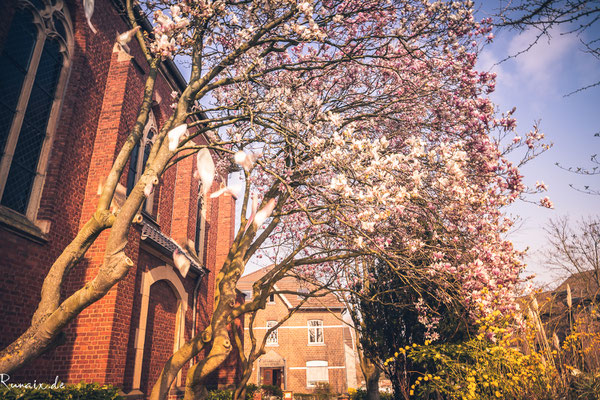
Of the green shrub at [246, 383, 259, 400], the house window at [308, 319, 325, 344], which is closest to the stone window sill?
the green shrub at [246, 383, 259, 400]

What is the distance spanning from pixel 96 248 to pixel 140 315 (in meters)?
2.55

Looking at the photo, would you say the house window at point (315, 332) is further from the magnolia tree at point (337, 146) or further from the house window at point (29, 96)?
the house window at point (29, 96)

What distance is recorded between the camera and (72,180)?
7859 millimetres

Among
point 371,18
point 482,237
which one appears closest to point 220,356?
point 482,237

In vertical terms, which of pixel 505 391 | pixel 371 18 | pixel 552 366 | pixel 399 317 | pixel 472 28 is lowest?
pixel 505 391

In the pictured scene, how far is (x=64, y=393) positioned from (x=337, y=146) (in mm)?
5707

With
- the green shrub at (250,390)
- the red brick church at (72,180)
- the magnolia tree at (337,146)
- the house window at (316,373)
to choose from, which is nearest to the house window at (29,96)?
the red brick church at (72,180)

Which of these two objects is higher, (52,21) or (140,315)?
(52,21)

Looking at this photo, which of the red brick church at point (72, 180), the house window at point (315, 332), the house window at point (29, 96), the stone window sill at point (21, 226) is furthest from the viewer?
the house window at point (315, 332)

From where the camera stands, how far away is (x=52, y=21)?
7.66 metres

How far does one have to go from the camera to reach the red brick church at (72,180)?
6.37 metres

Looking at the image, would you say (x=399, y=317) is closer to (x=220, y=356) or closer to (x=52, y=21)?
(x=220, y=356)

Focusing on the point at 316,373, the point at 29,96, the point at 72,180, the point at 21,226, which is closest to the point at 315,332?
the point at 316,373

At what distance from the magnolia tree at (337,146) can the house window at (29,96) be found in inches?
87.1
